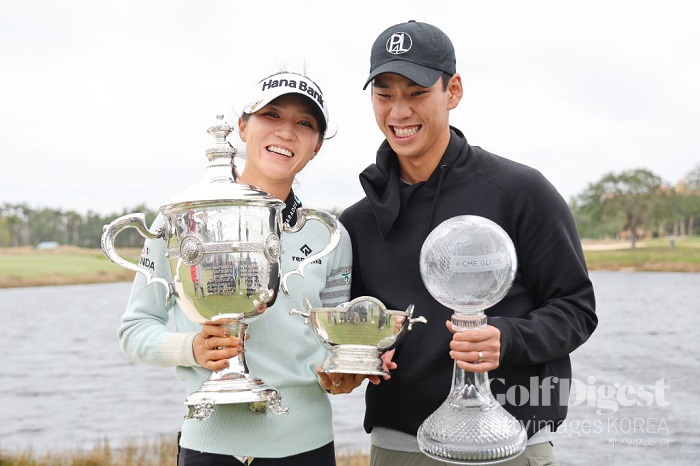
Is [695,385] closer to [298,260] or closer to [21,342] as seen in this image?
[298,260]

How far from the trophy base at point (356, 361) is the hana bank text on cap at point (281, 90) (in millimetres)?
796

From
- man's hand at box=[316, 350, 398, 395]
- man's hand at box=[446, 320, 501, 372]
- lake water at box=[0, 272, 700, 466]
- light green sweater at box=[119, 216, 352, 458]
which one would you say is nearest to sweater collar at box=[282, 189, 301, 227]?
light green sweater at box=[119, 216, 352, 458]

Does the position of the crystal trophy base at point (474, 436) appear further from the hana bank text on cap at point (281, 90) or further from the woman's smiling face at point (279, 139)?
the hana bank text on cap at point (281, 90)

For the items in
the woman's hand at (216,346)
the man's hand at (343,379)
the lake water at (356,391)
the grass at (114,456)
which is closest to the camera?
the woman's hand at (216,346)

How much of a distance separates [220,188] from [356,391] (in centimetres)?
2093

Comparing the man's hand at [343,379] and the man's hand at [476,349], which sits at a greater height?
the man's hand at [476,349]

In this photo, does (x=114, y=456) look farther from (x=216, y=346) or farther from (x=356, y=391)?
(x=356, y=391)

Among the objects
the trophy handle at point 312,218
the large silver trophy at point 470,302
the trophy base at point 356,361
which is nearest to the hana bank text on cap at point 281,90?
the trophy handle at point 312,218

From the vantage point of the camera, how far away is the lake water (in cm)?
1422

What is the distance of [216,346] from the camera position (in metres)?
2.02

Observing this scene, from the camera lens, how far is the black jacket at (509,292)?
2.22 meters

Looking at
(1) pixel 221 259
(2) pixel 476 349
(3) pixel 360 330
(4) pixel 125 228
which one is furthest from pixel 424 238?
(4) pixel 125 228

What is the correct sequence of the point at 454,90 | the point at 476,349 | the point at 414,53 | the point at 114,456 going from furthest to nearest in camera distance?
the point at 114,456
the point at 454,90
the point at 414,53
the point at 476,349

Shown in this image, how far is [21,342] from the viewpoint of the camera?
39500 millimetres
